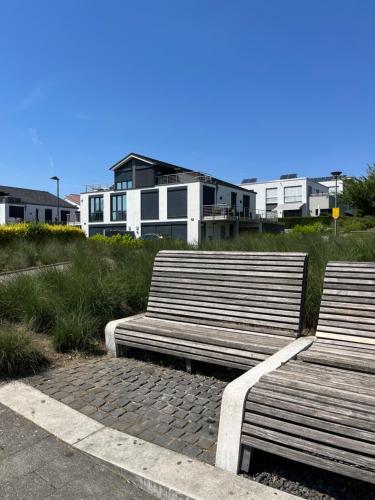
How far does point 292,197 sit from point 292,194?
571mm

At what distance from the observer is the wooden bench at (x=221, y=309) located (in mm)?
3963

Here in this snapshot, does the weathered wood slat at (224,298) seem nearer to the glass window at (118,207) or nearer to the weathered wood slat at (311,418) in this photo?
the weathered wood slat at (311,418)

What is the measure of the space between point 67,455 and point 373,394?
201 cm

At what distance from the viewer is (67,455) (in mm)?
2850

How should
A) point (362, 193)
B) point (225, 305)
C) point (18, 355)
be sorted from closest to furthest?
point (18, 355)
point (225, 305)
point (362, 193)

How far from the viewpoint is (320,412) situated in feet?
7.82

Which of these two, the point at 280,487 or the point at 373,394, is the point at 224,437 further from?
the point at 373,394

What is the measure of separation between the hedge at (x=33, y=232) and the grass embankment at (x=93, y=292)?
384 inches

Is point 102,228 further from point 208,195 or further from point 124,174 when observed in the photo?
point 208,195

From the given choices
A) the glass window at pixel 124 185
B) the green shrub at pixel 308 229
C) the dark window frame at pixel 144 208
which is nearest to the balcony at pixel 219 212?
the dark window frame at pixel 144 208

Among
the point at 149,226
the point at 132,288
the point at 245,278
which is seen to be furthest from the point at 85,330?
the point at 149,226

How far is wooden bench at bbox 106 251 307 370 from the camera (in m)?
3.96

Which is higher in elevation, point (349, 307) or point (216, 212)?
point (216, 212)

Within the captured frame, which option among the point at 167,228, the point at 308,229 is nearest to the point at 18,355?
the point at 308,229
